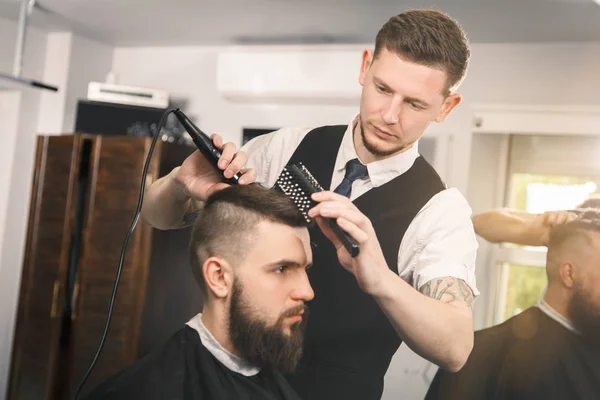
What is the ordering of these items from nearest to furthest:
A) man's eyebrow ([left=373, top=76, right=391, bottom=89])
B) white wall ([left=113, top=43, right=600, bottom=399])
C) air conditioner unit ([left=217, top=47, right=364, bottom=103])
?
man's eyebrow ([left=373, top=76, right=391, bottom=89]) < white wall ([left=113, top=43, right=600, bottom=399]) < air conditioner unit ([left=217, top=47, right=364, bottom=103])

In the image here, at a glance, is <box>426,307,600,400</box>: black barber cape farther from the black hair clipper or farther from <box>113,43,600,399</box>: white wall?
the black hair clipper

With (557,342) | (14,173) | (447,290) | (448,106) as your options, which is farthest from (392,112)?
(14,173)

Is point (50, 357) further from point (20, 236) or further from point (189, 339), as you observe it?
point (189, 339)

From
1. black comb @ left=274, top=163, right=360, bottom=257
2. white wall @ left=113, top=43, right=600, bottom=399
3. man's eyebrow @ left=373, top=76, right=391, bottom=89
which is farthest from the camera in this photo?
white wall @ left=113, top=43, right=600, bottom=399

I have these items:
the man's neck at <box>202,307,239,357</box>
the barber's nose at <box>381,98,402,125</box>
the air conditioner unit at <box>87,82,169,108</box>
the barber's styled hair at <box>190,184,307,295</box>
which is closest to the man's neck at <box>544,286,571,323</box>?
the barber's nose at <box>381,98,402,125</box>

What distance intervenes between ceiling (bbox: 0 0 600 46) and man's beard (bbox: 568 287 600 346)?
690 millimetres

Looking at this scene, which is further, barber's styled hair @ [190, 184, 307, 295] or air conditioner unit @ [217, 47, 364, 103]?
air conditioner unit @ [217, 47, 364, 103]

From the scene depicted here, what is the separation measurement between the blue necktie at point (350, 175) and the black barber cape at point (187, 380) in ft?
1.56

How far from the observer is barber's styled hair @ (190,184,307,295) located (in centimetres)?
130

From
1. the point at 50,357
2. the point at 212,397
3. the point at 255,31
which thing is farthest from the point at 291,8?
the point at 50,357

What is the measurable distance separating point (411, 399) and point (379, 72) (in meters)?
0.86

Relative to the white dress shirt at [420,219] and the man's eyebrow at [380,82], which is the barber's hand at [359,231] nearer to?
the white dress shirt at [420,219]

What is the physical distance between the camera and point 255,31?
1.76 metres

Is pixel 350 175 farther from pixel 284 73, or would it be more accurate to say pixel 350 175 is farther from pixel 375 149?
pixel 284 73
